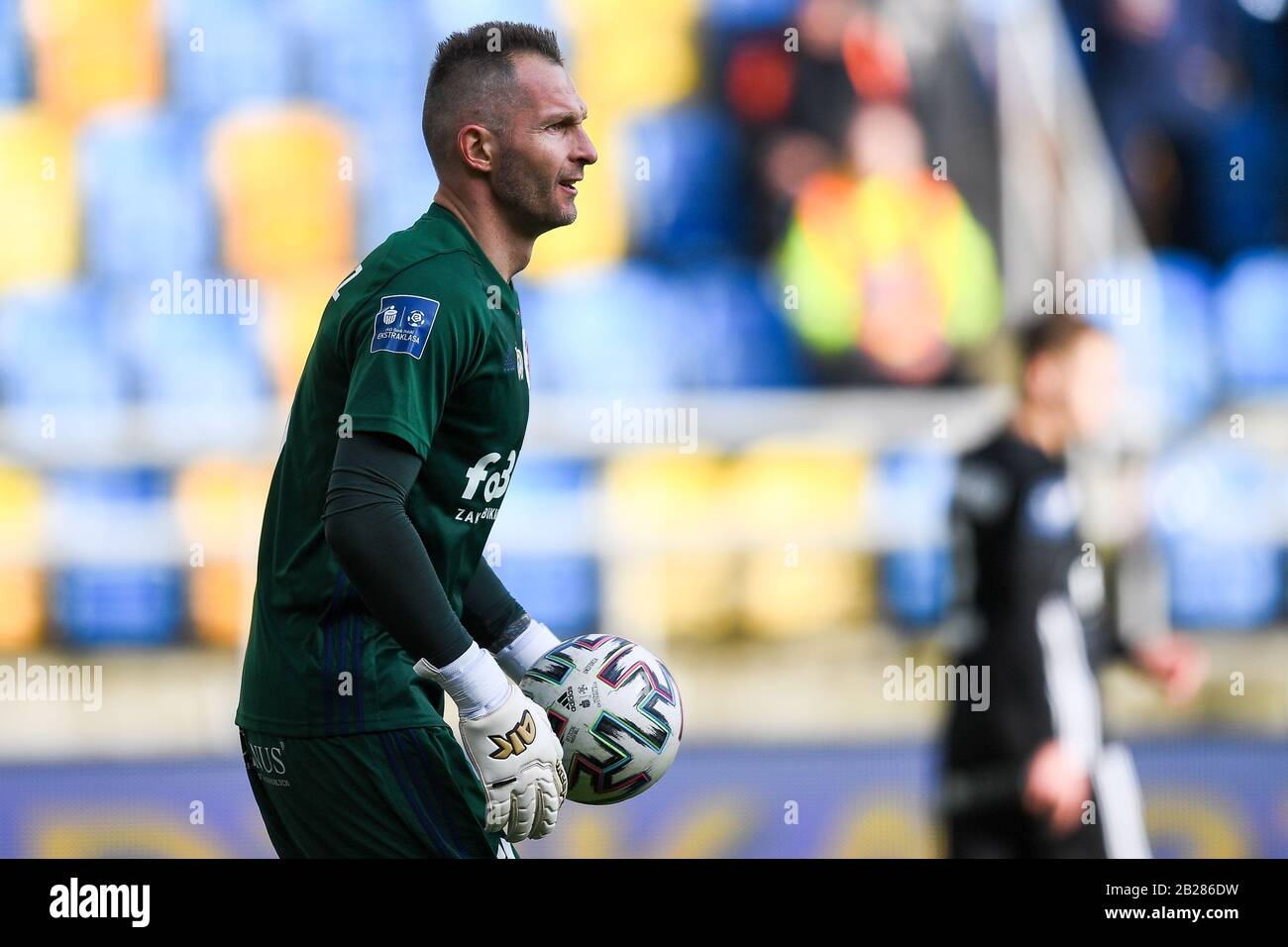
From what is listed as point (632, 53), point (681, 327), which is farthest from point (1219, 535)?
point (632, 53)

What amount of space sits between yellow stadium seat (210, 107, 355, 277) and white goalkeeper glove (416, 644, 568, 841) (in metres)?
5.06

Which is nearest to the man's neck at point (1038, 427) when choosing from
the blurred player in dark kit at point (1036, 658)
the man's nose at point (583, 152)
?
the blurred player in dark kit at point (1036, 658)

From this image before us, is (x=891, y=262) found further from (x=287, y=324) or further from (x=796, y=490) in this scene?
(x=287, y=324)

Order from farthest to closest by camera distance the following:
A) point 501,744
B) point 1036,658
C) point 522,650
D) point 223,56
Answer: point 223,56
point 1036,658
point 522,650
point 501,744

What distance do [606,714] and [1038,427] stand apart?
241 centimetres

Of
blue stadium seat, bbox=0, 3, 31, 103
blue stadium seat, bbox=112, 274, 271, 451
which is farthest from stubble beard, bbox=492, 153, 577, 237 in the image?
blue stadium seat, bbox=0, 3, 31, 103

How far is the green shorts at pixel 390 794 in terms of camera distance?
246cm

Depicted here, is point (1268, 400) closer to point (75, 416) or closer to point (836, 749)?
point (836, 749)

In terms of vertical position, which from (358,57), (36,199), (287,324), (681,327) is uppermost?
(358,57)

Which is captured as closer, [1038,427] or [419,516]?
[419,516]

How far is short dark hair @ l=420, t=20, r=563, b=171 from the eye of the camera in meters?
2.64

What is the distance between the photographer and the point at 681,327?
23.4ft

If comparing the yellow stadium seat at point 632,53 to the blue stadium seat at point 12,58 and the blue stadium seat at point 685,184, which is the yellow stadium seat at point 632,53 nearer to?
the blue stadium seat at point 685,184

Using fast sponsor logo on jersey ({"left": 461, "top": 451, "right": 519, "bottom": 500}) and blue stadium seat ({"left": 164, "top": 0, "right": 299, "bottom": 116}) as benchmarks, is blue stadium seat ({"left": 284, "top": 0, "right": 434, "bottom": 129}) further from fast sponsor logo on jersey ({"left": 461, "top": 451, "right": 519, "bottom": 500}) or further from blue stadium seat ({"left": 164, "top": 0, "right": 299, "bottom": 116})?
fast sponsor logo on jersey ({"left": 461, "top": 451, "right": 519, "bottom": 500})
